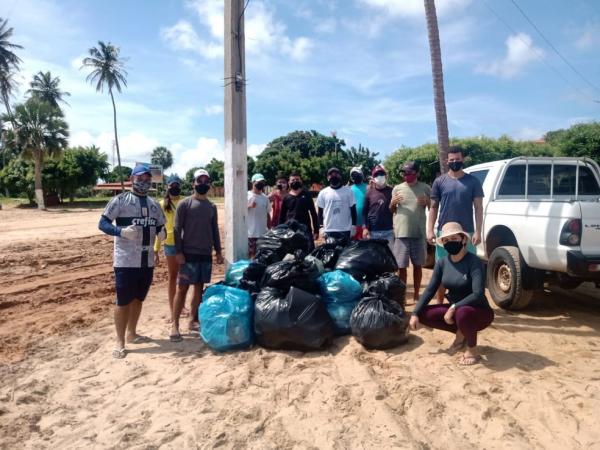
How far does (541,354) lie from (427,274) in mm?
3844

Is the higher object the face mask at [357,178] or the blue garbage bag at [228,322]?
the face mask at [357,178]

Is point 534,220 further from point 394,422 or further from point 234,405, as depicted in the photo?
point 234,405

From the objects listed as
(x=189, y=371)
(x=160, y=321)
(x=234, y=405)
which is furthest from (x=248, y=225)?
(x=234, y=405)

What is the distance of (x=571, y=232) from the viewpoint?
4.60 m

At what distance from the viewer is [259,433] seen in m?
3.10

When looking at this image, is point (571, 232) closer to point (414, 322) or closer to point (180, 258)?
point (414, 322)

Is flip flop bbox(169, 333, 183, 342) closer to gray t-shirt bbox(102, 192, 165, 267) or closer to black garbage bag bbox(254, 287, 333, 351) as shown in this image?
gray t-shirt bbox(102, 192, 165, 267)

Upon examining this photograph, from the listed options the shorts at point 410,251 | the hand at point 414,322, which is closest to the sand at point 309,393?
the hand at point 414,322

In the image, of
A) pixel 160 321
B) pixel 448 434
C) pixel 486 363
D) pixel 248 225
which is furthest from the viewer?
pixel 248 225

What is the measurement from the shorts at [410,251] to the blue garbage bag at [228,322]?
2.00 metres

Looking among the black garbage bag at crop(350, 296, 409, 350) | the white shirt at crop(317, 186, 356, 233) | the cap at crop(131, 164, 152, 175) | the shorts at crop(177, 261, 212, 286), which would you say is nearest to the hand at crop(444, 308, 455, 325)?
the black garbage bag at crop(350, 296, 409, 350)

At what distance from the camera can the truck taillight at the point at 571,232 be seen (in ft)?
15.0

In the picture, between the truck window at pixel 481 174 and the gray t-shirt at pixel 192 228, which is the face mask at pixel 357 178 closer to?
the truck window at pixel 481 174

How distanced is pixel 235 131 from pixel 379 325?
3003mm
